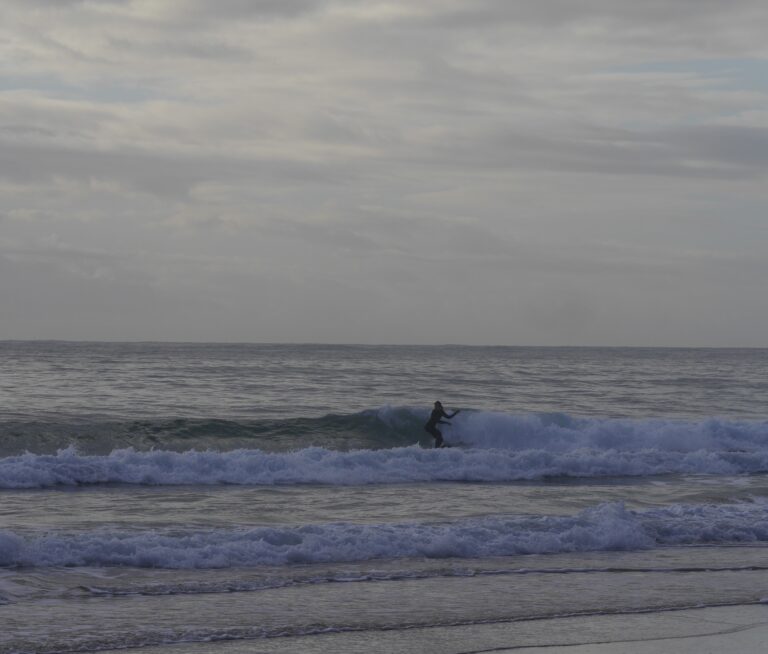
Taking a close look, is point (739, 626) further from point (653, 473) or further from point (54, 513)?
point (653, 473)

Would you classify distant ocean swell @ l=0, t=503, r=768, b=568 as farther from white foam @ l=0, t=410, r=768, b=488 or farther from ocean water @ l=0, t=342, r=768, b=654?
white foam @ l=0, t=410, r=768, b=488

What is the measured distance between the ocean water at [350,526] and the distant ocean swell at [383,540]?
0.04 m

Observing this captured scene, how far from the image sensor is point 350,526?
15086 millimetres

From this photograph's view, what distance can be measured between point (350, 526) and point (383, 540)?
101 centimetres

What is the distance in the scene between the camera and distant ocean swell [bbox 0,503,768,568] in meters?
13.0

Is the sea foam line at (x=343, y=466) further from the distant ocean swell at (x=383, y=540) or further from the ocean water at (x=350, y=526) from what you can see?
the distant ocean swell at (x=383, y=540)

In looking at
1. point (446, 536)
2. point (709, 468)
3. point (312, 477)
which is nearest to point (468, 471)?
point (312, 477)

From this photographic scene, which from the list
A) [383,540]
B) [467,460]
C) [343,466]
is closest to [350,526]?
[383,540]

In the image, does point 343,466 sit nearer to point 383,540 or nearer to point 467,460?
point 467,460

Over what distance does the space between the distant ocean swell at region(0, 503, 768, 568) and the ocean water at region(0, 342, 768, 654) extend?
37 mm

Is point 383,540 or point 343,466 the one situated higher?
point 383,540

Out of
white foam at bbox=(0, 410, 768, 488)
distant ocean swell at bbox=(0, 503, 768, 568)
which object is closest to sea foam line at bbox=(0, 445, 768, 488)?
white foam at bbox=(0, 410, 768, 488)

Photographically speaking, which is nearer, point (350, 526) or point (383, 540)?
point (383, 540)

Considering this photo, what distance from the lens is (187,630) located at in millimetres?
9875
